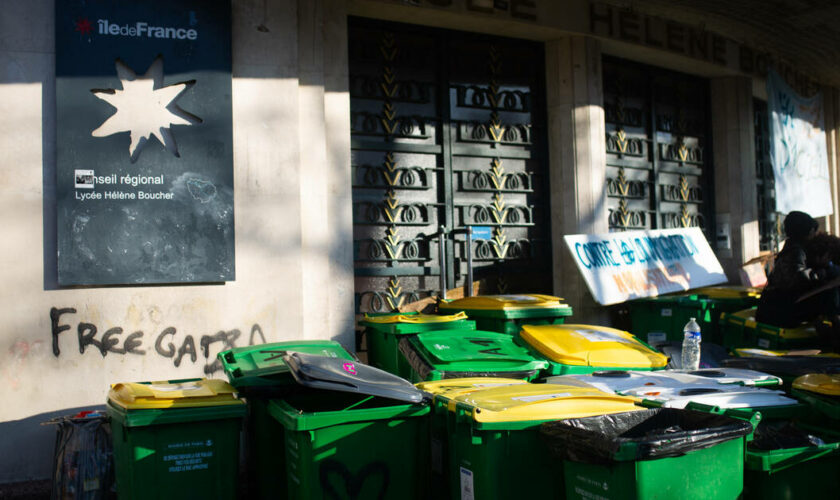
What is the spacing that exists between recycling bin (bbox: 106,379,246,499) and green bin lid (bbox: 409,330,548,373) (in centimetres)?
160

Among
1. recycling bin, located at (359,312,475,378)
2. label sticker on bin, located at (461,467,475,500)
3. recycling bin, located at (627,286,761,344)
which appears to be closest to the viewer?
label sticker on bin, located at (461,467,475,500)

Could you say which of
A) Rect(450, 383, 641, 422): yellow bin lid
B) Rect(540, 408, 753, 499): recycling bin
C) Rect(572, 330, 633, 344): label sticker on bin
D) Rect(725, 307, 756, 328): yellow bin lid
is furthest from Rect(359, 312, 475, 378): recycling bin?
Rect(725, 307, 756, 328): yellow bin lid

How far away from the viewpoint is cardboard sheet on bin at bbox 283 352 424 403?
3912mm

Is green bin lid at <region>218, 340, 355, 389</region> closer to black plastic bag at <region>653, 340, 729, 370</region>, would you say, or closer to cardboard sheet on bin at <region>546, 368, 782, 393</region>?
cardboard sheet on bin at <region>546, 368, 782, 393</region>

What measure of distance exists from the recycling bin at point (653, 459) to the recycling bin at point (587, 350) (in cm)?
179

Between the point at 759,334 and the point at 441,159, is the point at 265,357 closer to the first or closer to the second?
the point at 441,159

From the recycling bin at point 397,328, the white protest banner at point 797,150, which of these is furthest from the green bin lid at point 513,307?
the white protest banner at point 797,150

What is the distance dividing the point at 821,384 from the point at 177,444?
3.61 metres

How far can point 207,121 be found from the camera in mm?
6102

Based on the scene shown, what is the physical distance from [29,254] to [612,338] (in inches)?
185

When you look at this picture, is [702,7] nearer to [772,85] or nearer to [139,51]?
[772,85]

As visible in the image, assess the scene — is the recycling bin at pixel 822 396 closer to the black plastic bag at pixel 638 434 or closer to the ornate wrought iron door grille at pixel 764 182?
the black plastic bag at pixel 638 434

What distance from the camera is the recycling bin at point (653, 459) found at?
2979mm

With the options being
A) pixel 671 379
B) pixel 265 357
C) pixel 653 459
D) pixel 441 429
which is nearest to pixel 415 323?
pixel 265 357
